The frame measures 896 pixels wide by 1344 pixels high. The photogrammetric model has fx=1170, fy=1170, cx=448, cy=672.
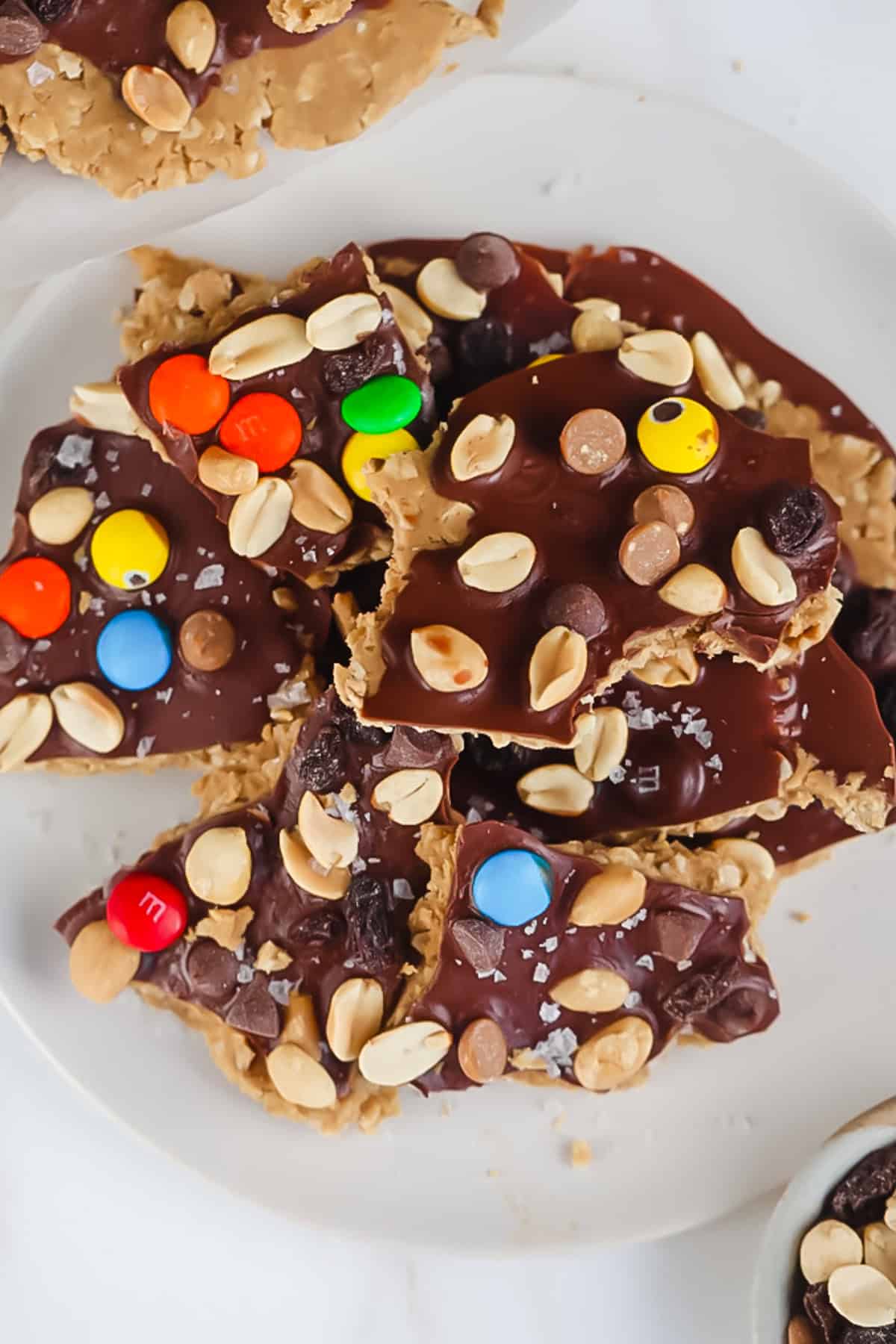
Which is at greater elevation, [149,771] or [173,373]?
[173,373]

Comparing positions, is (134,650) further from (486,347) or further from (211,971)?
(486,347)

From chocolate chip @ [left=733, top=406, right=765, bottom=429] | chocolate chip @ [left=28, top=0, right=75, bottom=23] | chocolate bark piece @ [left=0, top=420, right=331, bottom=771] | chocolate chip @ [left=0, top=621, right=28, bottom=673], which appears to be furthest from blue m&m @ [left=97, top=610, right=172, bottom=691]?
chocolate chip @ [left=733, top=406, right=765, bottom=429]

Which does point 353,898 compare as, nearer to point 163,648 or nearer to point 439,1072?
point 439,1072

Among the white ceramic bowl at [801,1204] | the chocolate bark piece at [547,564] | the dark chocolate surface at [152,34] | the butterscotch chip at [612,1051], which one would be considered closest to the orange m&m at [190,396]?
the chocolate bark piece at [547,564]

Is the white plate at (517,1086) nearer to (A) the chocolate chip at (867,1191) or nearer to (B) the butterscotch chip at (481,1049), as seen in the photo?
(A) the chocolate chip at (867,1191)

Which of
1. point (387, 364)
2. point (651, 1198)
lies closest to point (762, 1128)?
point (651, 1198)

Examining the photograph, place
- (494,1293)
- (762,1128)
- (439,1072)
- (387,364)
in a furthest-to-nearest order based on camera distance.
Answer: (494,1293) → (762,1128) → (439,1072) → (387,364)

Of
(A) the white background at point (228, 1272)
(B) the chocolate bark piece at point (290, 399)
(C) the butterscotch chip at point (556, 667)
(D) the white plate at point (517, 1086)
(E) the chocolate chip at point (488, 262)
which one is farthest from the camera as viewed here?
(A) the white background at point (228, 1272)
